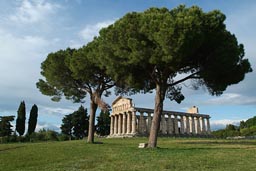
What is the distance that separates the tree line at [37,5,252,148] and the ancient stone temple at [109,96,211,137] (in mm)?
38856

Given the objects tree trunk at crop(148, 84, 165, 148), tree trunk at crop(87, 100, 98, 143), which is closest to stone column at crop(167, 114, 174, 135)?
tree trunk at crop(87, 100, 98, 143)

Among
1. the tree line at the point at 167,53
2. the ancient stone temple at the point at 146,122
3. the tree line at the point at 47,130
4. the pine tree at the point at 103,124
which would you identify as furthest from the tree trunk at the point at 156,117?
the pine tree at the point at 103,124

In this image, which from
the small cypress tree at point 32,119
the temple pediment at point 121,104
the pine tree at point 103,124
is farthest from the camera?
the pine tree at point 103,124

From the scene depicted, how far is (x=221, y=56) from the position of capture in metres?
18.0

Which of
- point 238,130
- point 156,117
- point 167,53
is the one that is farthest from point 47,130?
point 238,130

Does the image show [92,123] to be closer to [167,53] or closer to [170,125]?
[167,53]

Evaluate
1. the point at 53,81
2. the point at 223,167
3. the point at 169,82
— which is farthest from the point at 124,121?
the point at 223,167

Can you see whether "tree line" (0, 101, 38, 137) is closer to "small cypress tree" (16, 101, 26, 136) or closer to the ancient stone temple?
"small cypress tree" (16, 101, 26, 136)

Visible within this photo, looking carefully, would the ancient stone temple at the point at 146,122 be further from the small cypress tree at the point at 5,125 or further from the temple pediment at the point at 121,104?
the small cypress tree at the point at 5,125

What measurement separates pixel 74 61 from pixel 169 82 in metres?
8.29

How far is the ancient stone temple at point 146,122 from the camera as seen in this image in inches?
2483

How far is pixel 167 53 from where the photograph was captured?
55.0 ft

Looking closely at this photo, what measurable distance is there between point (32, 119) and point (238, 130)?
55728 millimetres

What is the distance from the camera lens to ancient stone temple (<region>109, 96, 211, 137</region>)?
63.1m
